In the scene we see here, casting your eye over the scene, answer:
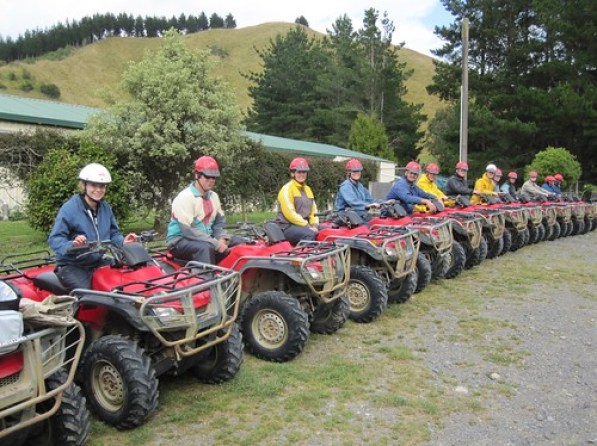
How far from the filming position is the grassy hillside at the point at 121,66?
86.5 meters

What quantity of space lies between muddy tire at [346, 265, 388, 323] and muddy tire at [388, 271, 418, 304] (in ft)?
2.37

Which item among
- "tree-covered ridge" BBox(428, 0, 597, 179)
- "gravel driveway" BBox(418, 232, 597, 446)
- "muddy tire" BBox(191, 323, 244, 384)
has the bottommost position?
"gravel driveway" BBox(418, 232, 597, 446)

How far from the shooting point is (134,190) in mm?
13531

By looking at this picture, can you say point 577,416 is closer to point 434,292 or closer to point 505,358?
point 505,358

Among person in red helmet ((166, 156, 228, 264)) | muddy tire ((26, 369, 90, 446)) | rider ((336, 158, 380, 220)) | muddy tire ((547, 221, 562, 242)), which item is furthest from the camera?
muddy tire ((547, 221, 562, 242))

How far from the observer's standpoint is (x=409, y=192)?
31.5 ft

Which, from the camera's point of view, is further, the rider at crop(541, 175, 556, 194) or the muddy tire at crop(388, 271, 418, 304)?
the rider at crop(541, 175, 556, 194)

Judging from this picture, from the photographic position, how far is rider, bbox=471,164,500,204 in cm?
1284

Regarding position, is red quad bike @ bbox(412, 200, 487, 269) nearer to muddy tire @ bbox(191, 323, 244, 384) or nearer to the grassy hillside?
muddy tire @ bbox(191, 323, 244, 384)

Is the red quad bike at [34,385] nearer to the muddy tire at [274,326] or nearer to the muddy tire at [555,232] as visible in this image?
the muddy tire at [274,326]

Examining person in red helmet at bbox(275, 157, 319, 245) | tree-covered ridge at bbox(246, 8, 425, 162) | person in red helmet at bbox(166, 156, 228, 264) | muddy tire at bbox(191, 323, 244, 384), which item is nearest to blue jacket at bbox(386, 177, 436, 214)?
person in red helmet at bbox(275, 157, 319, 245)

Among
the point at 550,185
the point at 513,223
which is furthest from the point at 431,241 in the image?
the point at 550,185

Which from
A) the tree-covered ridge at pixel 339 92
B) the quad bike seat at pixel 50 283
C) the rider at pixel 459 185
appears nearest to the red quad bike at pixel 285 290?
the quad bike seat at pixel 50 283

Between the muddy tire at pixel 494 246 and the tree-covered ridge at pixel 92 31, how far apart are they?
88.8m
